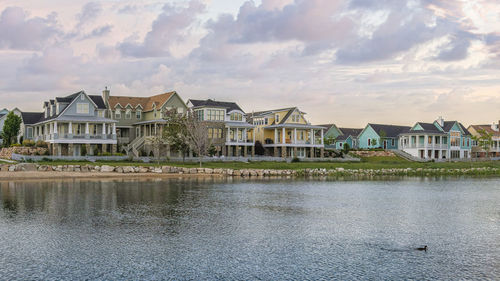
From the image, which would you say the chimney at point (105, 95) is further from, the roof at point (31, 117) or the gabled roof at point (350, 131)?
the gabled roof at point (350, 131)

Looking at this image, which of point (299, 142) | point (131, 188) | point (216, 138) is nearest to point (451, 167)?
point (299, 142)

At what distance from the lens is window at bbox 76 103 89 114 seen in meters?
66.5

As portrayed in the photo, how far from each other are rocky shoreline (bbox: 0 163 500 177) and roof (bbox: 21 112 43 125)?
27.0 metres

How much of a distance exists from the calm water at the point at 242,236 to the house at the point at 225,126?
3667 cm

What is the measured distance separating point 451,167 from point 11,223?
65.3 meters

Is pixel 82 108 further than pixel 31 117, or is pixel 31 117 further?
pixel 31 117

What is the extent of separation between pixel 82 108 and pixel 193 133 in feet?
53.6

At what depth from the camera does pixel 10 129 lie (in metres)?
72.3

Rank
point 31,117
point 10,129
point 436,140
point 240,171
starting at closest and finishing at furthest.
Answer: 1. point 240,171
2. point 10,129
3. point 31,117
4. point 436,140

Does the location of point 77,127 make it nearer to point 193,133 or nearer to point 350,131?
point 193,133

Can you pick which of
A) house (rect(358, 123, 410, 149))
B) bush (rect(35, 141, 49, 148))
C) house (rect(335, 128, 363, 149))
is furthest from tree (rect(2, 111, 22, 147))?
house (rect(358, 123, 410, 149))

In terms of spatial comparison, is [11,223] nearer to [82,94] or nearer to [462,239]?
[462,239]

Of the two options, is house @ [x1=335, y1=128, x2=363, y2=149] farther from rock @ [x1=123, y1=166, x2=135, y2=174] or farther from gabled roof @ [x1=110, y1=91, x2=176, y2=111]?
rock @ [x1=123, y1=166, x2=135, y2=174]

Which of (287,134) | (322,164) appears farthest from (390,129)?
(322,164)
